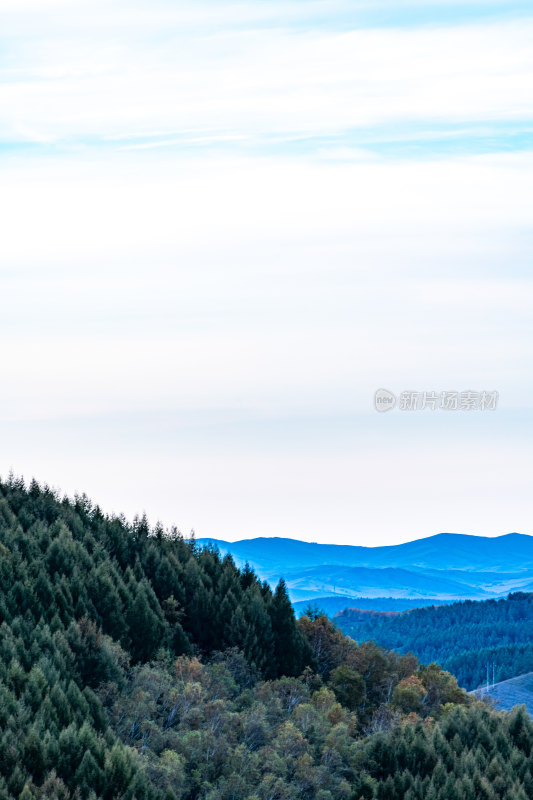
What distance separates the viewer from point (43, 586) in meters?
85.1

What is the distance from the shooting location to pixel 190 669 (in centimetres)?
8912

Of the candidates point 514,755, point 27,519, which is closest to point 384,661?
point 514,755

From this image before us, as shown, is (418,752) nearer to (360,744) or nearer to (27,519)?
(360,744)

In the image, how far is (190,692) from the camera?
78.4 m

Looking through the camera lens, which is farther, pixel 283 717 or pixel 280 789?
pixel 283 717

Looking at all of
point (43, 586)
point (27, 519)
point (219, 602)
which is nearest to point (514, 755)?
point (219, 602)

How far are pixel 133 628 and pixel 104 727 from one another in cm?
2203

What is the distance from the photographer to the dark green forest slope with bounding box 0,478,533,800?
65.1 meters

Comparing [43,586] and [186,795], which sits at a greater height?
[43,586]

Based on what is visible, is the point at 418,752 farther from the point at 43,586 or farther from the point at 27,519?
the point at 27,519

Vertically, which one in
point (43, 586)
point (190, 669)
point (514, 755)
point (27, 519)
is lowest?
point (514, 755)

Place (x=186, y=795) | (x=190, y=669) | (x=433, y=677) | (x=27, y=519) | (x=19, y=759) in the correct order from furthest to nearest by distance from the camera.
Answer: (x=433, y=677) < (x=27, y=519) < (x=190, y=669) < (x=186, y=795) < (x=19, y=759)

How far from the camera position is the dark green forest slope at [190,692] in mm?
65112

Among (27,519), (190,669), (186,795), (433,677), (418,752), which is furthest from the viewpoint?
(433,677)
